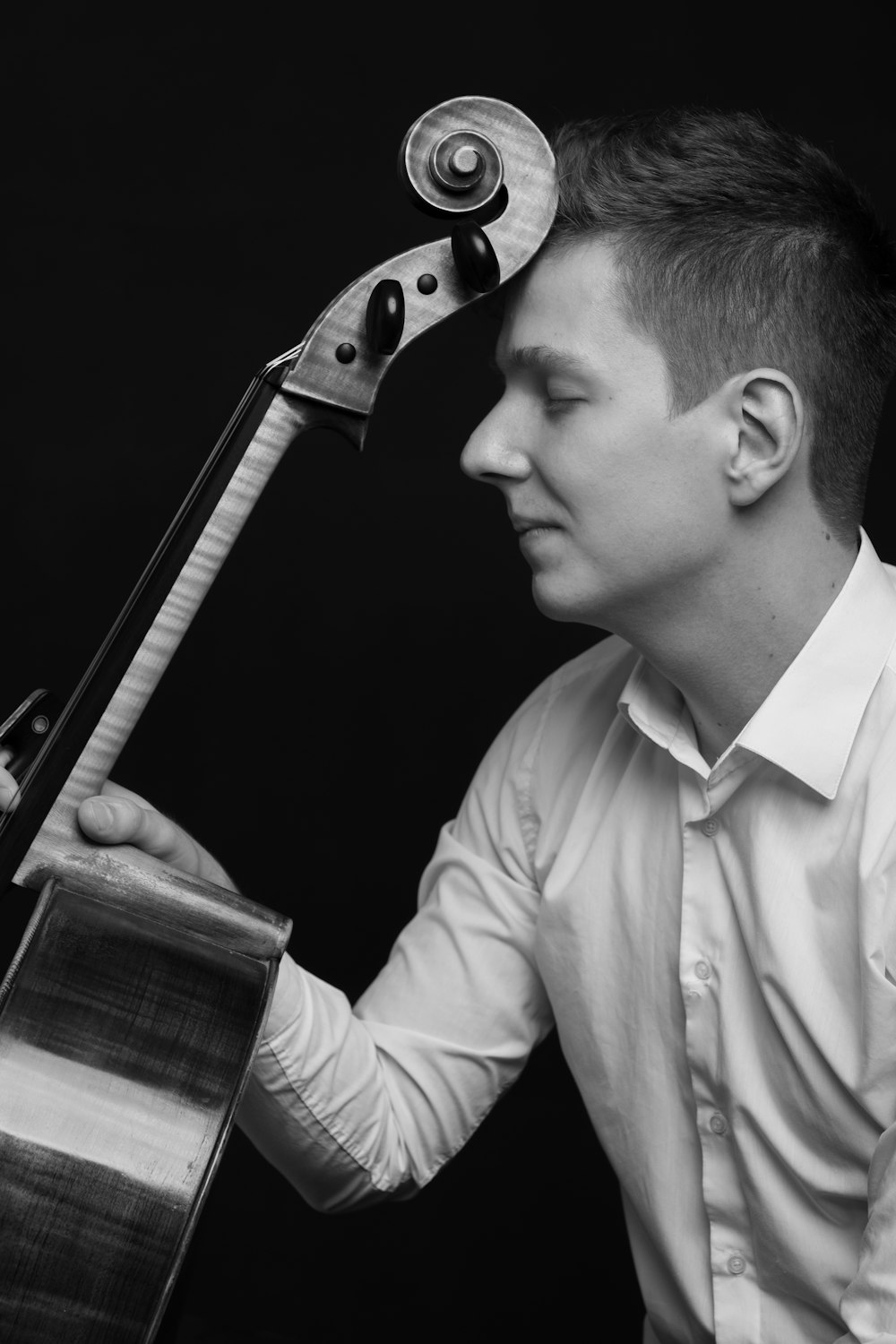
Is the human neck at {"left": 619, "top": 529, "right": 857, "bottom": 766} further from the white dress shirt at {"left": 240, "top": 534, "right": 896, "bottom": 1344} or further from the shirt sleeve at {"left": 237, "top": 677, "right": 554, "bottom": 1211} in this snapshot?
the shirt sleeve at {"left": 237, "top": 677, "right": 554, "bottom": 1211}

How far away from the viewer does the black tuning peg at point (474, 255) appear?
1.50 meters

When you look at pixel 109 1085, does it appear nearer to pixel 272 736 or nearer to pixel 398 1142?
pixel 398 1142

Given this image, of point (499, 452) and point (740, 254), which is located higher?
point (740, 254)

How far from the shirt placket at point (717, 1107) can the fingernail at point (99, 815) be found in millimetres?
592

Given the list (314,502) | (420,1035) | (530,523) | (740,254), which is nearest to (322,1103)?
(420,1035)

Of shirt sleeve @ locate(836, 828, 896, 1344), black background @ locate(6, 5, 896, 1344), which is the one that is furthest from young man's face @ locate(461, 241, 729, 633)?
black background @ locate(6, 5, 896, 1344)

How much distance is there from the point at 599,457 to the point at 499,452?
106 millimetres

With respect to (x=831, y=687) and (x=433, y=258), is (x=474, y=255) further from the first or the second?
(x=831, y=687)

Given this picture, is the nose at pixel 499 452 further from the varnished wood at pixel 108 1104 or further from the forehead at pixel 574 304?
the varnished wood at pixel 108 1104

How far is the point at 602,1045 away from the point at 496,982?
0.15 meters

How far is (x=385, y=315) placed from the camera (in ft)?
4.92

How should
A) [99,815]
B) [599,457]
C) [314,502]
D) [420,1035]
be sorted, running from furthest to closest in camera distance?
Answer: [314,502] → [420,1035] → [599,457] → [99,815]

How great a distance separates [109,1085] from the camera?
137 cm

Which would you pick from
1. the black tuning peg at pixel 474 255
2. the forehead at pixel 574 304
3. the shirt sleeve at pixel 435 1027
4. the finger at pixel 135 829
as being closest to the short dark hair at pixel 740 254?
the forehead at pixel 574 304
